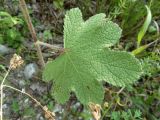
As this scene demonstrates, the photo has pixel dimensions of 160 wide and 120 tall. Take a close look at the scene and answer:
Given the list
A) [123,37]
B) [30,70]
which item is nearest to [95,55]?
[30,70]

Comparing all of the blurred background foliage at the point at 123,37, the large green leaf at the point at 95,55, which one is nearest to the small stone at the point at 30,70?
the blurred background foliage at the point at 123,37

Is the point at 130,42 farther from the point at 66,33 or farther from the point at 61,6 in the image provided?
the point at 66,33

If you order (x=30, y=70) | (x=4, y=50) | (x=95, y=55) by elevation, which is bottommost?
(x=30, y=70)

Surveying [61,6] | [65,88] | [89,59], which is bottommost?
[65,88]

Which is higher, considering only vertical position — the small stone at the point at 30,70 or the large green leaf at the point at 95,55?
the large green leaf at the point at 95,55

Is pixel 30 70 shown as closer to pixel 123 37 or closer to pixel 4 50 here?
pixel 4 50

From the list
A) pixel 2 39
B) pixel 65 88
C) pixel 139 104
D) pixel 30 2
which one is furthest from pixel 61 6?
pixel 65 88

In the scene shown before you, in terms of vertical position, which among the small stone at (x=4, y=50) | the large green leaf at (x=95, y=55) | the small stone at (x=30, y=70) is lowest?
the small stone at (x=30, y=70)

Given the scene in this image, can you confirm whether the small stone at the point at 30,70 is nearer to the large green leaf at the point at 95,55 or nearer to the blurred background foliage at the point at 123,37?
the blurred background foliage at the point at 123,37

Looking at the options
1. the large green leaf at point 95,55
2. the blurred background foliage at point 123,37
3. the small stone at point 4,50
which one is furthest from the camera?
the small stone at point 4,50
